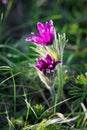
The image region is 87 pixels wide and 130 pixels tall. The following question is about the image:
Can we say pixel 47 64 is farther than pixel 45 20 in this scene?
No

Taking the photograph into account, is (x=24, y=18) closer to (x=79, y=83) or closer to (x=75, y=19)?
(x=75, y=19)

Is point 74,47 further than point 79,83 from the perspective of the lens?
Yes

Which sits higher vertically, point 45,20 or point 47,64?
point 45,20

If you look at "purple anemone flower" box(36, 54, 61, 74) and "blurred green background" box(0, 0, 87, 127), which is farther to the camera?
"blurred green background" box(0, 0, 87, 127)

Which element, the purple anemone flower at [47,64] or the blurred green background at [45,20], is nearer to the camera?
the purple anemone flower at [47,64]

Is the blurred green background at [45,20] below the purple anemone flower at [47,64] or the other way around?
the other way around

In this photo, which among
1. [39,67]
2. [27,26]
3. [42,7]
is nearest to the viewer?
[39,67]

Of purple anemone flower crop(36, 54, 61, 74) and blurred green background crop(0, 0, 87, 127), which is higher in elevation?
blurred green background crop(0, 0, 87, 127)

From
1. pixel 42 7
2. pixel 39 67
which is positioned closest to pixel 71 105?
pixel 39 67
